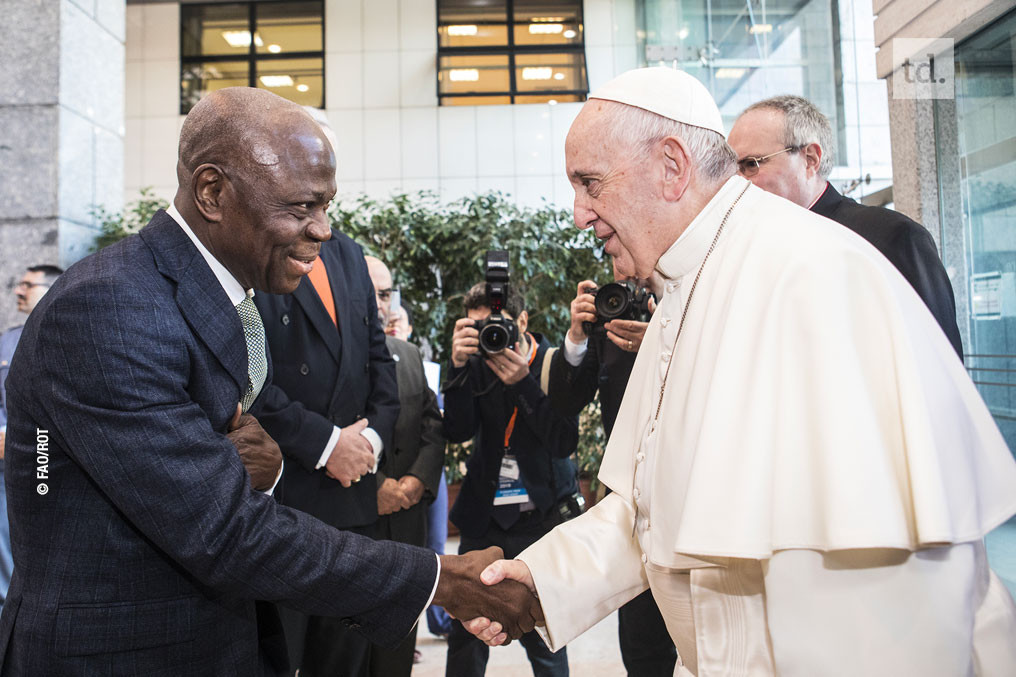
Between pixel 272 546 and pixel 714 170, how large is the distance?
131cm

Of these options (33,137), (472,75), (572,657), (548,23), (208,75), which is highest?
(548,23)

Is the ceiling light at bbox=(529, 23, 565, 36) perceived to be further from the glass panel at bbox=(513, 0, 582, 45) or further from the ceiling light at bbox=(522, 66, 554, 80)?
the ceiling light at bbox=(522, 66, 554, 80)

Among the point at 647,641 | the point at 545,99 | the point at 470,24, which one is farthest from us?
the point at 470,24

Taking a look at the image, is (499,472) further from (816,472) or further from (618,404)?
(816,472)

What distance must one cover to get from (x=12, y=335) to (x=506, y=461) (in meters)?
3.41

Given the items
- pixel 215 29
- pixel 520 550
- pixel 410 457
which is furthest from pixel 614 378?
pixel 215 29

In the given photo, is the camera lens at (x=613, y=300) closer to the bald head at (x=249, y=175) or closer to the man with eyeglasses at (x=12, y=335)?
the bald head at (x=249, y=175)

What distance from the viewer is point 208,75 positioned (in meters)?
11.9

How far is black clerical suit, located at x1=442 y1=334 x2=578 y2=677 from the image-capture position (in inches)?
134

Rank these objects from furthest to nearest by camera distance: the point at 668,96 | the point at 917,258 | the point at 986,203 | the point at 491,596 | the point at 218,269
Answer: the point at 986,203
the point at 917,258
the point at 491,596
the point at 668,96
the point at 218,269

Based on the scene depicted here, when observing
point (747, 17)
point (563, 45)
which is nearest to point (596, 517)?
point (747, 17)

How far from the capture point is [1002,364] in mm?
3361

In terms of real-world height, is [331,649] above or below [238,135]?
below

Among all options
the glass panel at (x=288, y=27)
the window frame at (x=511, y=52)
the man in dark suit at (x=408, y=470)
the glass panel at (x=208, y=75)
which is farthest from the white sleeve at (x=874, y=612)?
the glass panel at (x=208, y=75)
